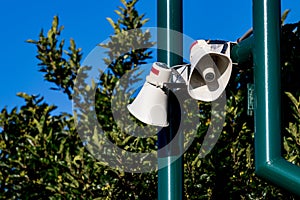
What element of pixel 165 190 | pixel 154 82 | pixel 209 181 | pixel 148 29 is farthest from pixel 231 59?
pixel 148 29

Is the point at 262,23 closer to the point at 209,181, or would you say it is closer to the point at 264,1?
the point at 264,1

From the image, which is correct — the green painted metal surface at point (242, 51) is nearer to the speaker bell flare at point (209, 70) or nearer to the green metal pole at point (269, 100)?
the speaker bell flare at point (209, 70)

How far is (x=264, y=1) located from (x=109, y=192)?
5.17 ft

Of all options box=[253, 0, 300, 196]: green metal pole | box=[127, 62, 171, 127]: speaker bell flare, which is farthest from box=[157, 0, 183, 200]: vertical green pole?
box=[253, 0, 300, 196]: green metal pole

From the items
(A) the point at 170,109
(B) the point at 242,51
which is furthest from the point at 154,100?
(B) the point at 242,51

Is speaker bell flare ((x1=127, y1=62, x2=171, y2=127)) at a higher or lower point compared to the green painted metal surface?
lower

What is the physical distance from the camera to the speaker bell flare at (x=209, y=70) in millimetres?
3801

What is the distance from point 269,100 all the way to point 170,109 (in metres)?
0.77

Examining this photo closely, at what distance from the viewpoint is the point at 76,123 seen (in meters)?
5.05

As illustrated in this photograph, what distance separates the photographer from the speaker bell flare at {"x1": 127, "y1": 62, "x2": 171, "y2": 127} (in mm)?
3914

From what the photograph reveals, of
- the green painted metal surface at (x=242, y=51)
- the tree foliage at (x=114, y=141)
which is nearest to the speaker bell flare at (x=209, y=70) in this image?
the green painted metal surface at (x=242, y=51)

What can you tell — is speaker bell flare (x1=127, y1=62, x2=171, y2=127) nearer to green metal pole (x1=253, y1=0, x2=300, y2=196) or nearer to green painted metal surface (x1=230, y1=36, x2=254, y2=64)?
green painted metal surface (x1=230, y1=36, x2=254, y2=64)

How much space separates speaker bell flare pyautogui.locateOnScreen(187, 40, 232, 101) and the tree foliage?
0.59 metres

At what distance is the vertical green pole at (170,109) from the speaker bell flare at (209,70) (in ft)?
0.77
